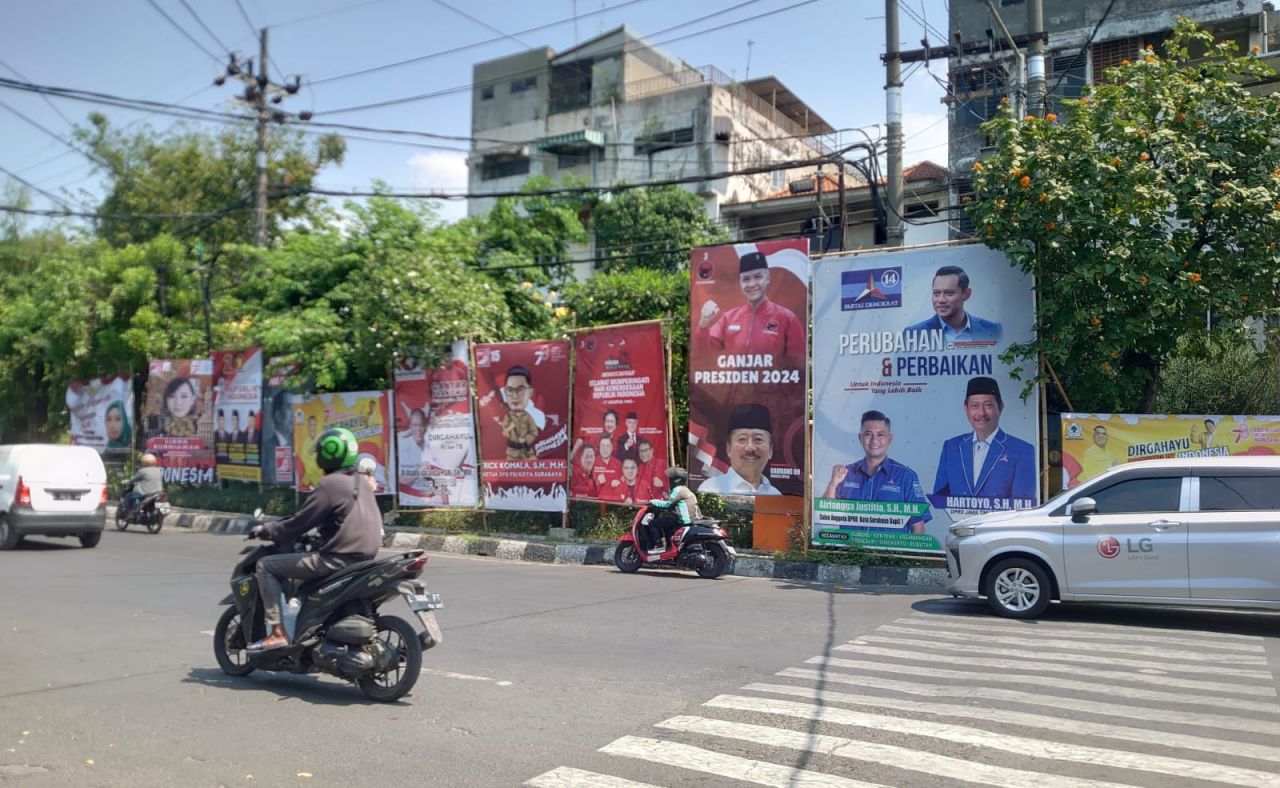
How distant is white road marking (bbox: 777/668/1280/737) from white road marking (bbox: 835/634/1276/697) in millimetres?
821

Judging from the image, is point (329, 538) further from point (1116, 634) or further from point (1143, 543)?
point (1143, 543)

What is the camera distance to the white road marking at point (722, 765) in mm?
4719

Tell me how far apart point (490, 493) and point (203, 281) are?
12688 millimetres

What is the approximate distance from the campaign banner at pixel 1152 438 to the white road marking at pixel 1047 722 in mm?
6358

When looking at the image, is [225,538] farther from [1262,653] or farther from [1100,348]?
[1262,653]

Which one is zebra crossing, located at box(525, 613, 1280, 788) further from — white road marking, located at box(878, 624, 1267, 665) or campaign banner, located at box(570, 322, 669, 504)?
campaign banner, located at box(570, 322, 669, 504)

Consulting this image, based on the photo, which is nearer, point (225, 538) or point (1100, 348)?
point (1100, 348)

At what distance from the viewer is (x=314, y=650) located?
657 cm

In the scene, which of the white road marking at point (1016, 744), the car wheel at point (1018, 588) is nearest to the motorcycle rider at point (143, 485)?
the car wheel at point (1018, 588)

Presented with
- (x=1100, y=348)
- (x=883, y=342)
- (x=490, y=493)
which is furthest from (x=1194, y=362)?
(x=490, y=493)

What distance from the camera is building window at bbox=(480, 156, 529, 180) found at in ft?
141

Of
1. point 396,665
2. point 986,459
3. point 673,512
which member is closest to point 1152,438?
point 986,459

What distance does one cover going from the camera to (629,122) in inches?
1561

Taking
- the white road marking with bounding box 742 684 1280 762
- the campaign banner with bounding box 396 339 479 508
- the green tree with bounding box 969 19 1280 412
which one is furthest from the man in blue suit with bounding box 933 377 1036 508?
the campaign banner with bounding box 396 339 479 508
